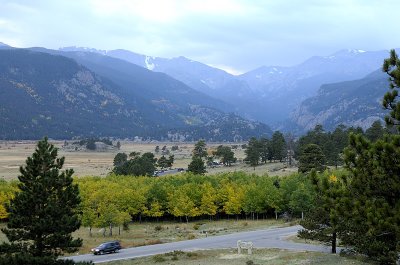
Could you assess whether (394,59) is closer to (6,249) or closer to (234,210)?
(6,249)

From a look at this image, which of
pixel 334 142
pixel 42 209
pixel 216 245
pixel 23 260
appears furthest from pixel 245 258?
pixel 334 142

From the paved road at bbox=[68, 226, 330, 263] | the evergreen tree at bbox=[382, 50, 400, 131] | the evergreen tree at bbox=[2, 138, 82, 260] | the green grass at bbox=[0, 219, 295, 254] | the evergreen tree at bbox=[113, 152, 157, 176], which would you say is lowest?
→ the green grass at bbox=[0, 219, 295, 254]

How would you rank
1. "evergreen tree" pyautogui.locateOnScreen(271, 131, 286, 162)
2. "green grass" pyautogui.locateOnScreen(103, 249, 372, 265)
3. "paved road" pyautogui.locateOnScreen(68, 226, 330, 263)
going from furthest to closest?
"evergreen tree" pyautogui.locateOnScreen(271, 131, 286, 162)
"paved road" pyautogui.locateOnScreen(68, 226, 330, 263)
"green grass" pyautogui.locateOnScreen(103, 249, 372, 265)

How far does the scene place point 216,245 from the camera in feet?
168

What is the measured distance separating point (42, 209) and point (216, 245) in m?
26.5

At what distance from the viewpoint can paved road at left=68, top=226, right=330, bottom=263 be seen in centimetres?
4700

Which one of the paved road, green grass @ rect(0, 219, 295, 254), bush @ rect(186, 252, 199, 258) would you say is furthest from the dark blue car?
bush @ rect(186, 252, 199, 258)

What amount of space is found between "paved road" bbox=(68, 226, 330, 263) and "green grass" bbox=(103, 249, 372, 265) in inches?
119

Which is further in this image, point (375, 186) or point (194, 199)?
point (194, 199)

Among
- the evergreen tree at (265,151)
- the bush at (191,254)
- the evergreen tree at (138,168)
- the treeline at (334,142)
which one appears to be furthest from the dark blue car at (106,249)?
the evergreen tree at (265,151)

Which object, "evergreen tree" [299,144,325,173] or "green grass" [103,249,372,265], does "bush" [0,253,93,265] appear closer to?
"green grass" [103,249,372,265]

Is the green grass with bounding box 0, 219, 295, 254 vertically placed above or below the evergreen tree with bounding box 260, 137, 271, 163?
below

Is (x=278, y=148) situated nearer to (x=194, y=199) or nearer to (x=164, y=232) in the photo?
(x=194, y=199)

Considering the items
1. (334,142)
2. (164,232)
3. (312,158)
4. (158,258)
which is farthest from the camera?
(334,142)
